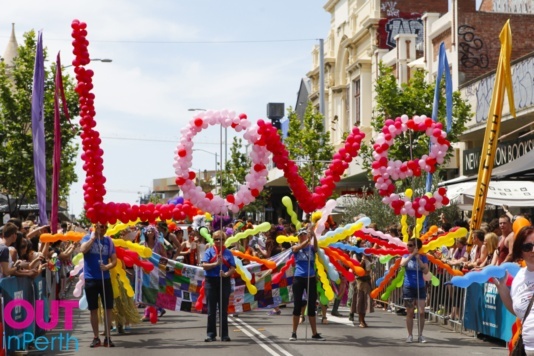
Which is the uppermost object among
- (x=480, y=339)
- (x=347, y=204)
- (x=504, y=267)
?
(x=347, y=204)

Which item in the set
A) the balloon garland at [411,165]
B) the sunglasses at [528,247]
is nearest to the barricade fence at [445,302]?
the balloon garland at [411,165]

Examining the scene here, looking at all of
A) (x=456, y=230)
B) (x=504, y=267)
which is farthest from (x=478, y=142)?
(x=504, y=267)

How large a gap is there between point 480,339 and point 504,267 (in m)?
7.53

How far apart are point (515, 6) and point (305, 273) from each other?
29.4 m

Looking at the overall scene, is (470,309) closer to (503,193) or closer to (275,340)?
(275,340)

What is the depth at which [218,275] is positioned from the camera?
15.9 metres

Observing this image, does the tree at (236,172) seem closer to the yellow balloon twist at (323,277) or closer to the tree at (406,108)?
the tree at (406,108)

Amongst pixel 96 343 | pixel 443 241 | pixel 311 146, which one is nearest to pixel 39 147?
pixel 96 343

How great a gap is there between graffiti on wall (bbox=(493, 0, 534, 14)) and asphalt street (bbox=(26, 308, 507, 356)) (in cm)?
2464

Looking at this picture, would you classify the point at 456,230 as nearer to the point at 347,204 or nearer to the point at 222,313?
the point at 222,313

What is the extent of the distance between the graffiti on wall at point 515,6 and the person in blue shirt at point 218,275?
93.2 feet

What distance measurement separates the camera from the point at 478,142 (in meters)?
38.1

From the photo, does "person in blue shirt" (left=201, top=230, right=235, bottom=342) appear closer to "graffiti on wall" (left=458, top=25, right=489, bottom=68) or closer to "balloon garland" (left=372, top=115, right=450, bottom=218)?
"balloon garland" (left=372, top=115, right=450, bottom=218)

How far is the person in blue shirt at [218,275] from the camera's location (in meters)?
15.7
